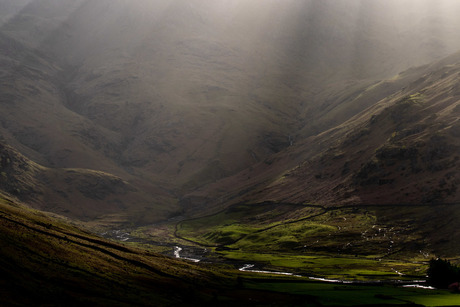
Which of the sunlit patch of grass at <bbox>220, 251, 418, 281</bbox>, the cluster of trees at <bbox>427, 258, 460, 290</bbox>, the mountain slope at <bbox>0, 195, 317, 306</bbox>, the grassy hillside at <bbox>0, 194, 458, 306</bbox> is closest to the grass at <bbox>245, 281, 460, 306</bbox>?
the grassy hillside at <bbox>0, 194, 458, 306</bbox>

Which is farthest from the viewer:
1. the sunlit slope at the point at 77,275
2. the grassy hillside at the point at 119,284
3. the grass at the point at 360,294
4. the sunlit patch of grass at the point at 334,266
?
the sunlit patch of grass at the point at 334,266

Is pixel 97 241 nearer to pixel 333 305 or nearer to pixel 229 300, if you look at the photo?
pixel 229 300

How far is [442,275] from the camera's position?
112 metres

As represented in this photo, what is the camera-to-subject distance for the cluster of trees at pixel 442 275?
11056 cm

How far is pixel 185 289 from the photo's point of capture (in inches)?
3351

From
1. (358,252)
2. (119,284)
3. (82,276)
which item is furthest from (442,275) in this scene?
(82,276)

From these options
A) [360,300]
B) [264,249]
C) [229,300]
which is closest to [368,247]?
[264,249]

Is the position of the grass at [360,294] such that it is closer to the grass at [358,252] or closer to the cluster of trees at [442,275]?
the cluster of trees at [442,275]

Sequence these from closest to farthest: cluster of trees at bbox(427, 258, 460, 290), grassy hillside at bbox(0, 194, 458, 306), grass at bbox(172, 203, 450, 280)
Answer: grassy hillside at bbox(0, 194, 458, 306) < cluster of trees at bbox(427, 258, 460, 290) < grass at bbox(172, 203, 450, 280)

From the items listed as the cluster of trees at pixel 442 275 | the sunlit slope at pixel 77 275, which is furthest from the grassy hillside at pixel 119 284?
the cluster of trees at pixel 442 275

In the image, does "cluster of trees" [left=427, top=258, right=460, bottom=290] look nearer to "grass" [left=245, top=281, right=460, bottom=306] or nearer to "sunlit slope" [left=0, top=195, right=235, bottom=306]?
"grass" [left=245, top=281, right=460, bottom=306]

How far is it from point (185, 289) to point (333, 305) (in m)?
27.6

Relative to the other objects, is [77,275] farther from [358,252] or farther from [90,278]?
[358,252]

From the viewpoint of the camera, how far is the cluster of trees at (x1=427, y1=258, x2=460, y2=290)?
363ft
